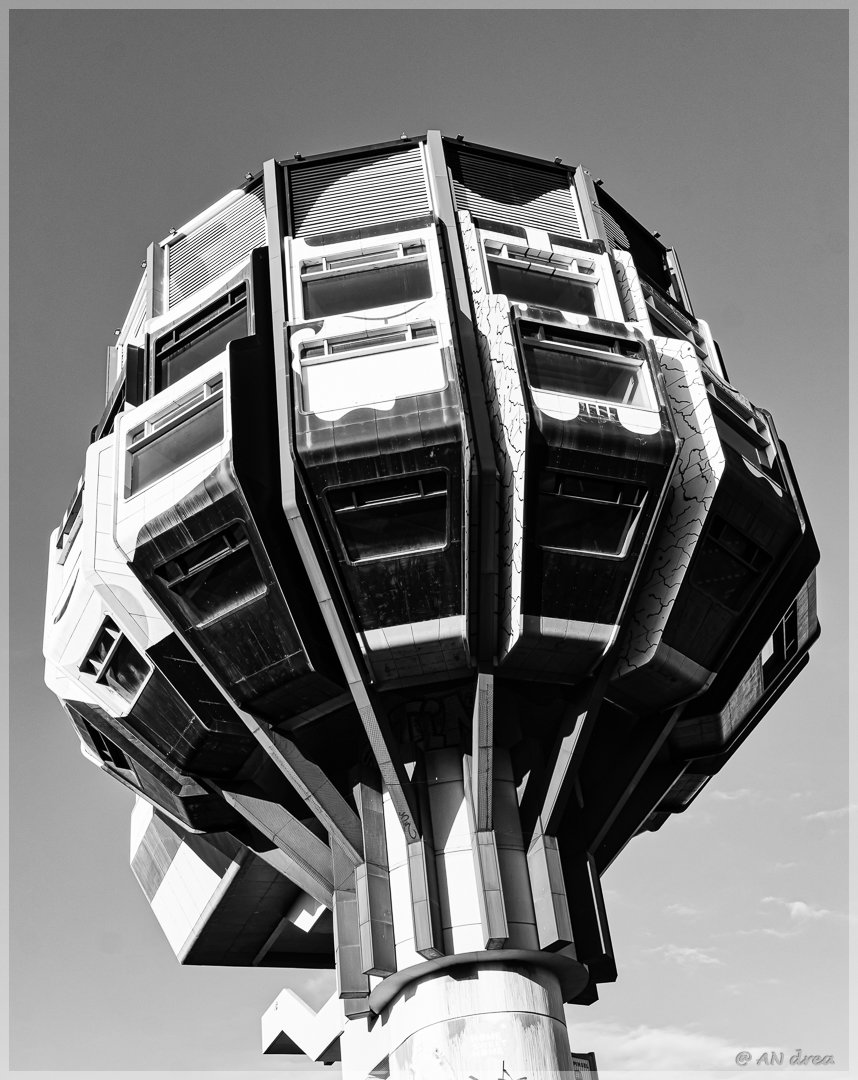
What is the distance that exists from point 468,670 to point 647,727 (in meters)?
5.82

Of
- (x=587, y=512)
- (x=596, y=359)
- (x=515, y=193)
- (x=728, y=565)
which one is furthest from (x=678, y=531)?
(x=515, y=193)

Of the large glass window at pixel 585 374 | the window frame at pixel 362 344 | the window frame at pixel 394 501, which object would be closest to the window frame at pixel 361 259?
the window frame at pixel 362 344

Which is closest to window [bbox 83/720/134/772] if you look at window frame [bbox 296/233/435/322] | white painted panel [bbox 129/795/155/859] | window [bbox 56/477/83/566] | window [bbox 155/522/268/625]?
window [bbox 56/477/83/566]

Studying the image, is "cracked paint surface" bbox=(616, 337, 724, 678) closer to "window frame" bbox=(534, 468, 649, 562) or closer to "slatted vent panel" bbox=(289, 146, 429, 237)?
"window frame" bbox=(534, 468, 649, 562)

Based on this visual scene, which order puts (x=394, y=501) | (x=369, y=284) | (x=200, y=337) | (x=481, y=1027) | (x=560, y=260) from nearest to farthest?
(x=394, y=501) → (x=481, y=1027) → (x=369, y=284) → (x=560, y=260) → (x=200, y=337)

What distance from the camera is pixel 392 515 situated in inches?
1027

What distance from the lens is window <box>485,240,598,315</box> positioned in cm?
3034

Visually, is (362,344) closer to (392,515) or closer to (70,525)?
(392,515)

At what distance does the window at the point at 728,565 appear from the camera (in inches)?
1111

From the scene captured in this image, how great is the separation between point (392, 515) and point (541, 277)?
28.8ft

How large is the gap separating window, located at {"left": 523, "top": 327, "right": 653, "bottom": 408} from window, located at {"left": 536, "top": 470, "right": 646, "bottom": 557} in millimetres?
2196

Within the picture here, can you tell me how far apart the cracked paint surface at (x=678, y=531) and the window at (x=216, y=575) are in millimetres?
8931

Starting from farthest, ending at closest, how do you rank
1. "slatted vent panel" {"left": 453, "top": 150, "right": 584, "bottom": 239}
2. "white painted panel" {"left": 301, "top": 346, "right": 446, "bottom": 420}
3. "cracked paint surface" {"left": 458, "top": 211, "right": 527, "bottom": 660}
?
"slatted vent panel" {"left": 453, "top": 150, "right": 584, "bottom": 239} < "white painted panel" {"left": 301, "top": 346, "right": 446, "bottom": 420} < "cracked paint surface" {"left": 458, "top": 211, "right": 527, "bottom": 660}

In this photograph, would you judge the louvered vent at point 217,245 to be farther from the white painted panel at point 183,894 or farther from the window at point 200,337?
the white painted panel at point 183,894
